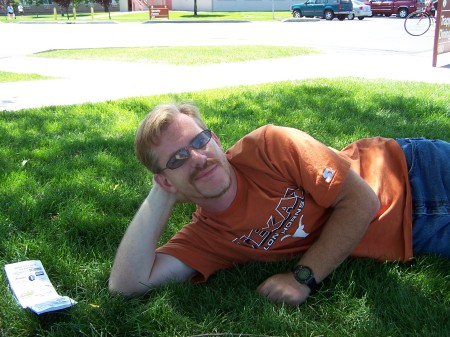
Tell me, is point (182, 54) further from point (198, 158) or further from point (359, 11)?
point (359, 11)

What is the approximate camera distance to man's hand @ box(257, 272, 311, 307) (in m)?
2.20

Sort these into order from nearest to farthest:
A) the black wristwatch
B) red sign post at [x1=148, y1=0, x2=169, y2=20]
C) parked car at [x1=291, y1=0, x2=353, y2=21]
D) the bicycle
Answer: the black wristwatch < the bicycle < parked car at [x1=291, y1=0, x2=353, y2=21] < red sign post at [x1=148, y1=0, x2=169, y2=20]

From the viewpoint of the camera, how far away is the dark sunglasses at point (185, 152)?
2146mm

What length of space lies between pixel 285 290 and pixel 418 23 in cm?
1807

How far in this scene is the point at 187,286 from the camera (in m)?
2.35

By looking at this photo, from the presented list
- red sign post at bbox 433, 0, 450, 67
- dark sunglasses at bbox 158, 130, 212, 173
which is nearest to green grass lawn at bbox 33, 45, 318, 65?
red sign post at bbox 433, 0, 450, 67

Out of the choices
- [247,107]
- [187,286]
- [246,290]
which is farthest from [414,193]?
[247,107]

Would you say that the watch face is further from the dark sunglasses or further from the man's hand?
the dark sunglasses

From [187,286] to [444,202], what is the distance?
1.29 meters

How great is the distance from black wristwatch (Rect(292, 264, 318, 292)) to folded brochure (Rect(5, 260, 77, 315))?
3.28 ft

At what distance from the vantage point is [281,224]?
2318mm

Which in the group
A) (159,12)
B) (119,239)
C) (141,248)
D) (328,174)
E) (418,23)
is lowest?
(119,239)

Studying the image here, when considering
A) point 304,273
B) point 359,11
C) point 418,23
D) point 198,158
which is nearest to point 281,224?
point 304,273

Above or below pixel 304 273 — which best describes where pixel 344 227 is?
above
